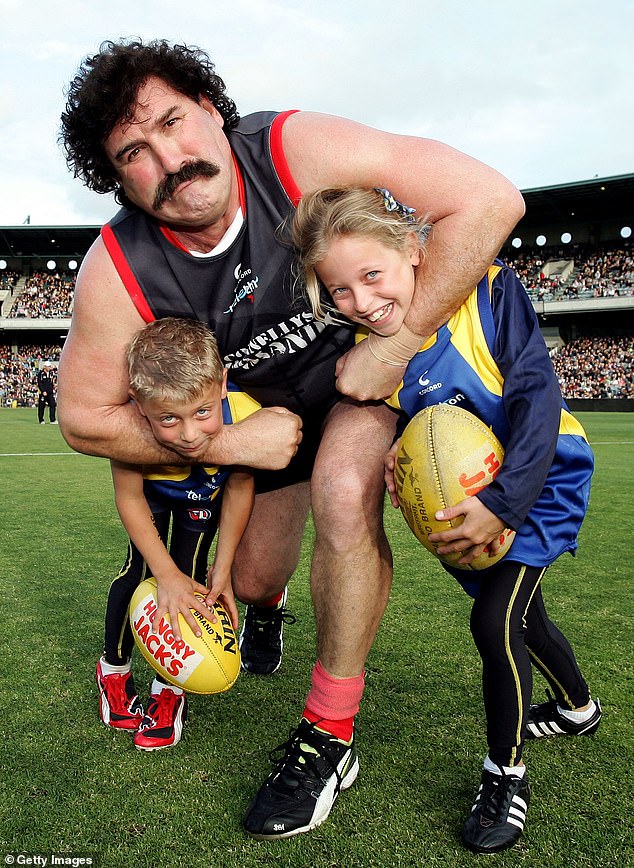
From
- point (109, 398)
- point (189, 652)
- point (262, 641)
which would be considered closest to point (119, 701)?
point (189, 652)

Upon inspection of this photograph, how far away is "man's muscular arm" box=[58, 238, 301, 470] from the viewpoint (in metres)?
2.89

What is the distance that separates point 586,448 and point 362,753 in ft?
4.42

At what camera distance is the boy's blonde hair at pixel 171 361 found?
9.18 ft

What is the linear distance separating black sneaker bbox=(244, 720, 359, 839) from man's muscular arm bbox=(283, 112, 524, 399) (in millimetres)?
1231

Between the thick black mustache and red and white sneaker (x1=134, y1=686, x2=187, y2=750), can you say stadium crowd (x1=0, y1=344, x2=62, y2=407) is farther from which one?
the thick black mustache

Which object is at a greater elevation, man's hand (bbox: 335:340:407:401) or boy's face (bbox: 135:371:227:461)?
man's hand (bbox: 335:340:407:401)

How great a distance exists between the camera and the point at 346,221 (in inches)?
103

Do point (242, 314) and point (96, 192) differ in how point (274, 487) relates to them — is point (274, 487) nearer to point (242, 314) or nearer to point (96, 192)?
point (242, 314)

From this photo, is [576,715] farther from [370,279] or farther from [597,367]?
[597,367]

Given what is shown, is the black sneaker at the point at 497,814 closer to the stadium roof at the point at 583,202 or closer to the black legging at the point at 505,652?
the black legging at the point at 505,652

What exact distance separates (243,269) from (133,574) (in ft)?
4.53

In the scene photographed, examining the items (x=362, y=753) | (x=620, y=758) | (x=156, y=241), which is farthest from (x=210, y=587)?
(x=620, y=758)

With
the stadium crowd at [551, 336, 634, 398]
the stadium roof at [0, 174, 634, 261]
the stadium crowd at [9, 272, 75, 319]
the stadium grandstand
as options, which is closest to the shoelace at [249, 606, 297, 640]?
the stadium grandstand

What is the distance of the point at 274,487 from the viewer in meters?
3.84
